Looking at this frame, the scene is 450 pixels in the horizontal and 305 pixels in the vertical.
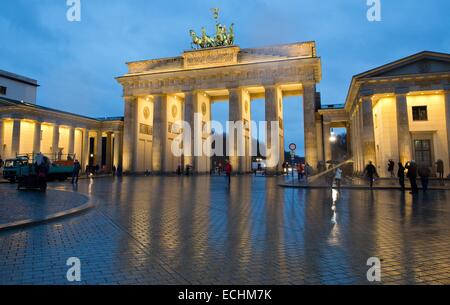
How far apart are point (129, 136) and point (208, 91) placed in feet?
45.3

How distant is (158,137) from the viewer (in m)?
44.7

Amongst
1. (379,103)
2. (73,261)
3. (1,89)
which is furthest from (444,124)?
(1,89)

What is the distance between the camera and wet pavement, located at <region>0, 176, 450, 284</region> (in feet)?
12.4

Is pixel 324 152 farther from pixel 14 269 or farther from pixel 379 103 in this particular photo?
pixel 14 269

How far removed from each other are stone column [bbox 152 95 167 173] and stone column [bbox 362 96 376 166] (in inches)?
1100

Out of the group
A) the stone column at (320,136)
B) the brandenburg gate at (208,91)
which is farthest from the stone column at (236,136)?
the stone column at (320,136)

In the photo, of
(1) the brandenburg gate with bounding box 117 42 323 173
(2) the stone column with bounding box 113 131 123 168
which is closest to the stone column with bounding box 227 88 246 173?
(1) the brandenburg gate with bounding box 117 42 323 173

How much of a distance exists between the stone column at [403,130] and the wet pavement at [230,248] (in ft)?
64.4

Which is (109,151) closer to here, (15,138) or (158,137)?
(158,137)

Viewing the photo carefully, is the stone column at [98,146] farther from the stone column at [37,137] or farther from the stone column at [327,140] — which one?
the stone column at [327,140]

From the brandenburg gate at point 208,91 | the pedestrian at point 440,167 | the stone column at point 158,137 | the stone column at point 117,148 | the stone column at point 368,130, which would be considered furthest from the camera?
the stone column at point 117,148

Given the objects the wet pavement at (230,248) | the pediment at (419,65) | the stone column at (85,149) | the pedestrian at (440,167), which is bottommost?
the wet pavement at (230,248)

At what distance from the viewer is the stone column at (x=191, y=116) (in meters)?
42.5

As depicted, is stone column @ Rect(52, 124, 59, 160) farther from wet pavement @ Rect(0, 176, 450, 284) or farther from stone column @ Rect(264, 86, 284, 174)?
wet pavement @ Rect(0, 176, 450, 284)
